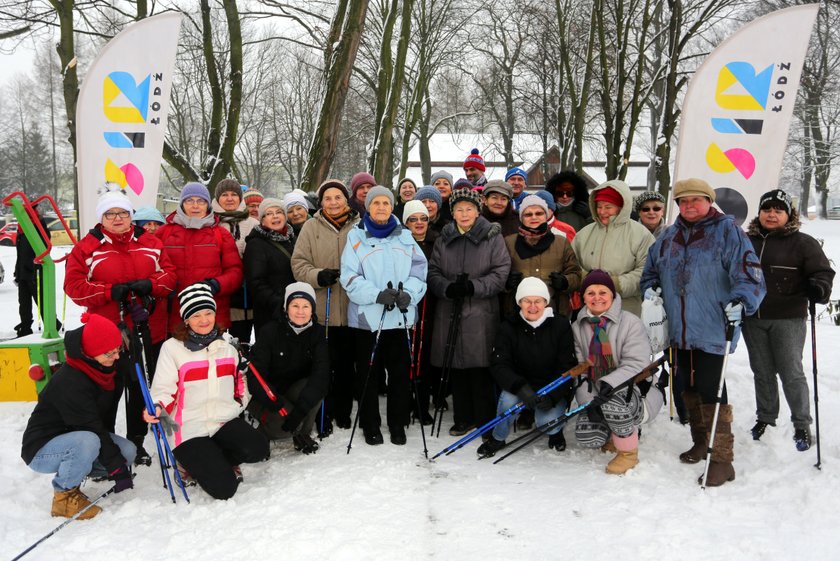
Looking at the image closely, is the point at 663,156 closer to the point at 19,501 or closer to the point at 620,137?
the point at 620,137

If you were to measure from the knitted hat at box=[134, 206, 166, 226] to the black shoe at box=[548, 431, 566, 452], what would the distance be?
3.43 metres

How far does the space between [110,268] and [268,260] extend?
3.69 ft

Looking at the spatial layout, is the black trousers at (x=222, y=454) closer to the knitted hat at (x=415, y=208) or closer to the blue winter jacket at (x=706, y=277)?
the knitted hat at (x=415, y=208)

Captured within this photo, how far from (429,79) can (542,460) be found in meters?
17.5

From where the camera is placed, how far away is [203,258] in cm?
445

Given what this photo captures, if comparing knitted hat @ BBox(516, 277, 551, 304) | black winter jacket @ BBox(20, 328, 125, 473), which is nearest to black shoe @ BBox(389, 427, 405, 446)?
knitted hat @ BBox(516, 277, 551, 304)

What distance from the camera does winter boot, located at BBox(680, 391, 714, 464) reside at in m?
3.93

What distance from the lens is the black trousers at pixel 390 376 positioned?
14.7 ft

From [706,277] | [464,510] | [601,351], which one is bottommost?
[464,510]

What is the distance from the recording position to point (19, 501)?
3.47 meters

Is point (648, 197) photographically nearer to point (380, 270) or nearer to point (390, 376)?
point (380, 270)

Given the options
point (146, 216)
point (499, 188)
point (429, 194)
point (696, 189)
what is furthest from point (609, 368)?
point (146, 216)

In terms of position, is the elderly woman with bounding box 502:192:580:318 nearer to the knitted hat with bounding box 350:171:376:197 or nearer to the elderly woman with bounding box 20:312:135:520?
the knitted hat with bounding box 350:171:376:197

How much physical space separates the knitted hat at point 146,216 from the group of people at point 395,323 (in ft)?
0.06
